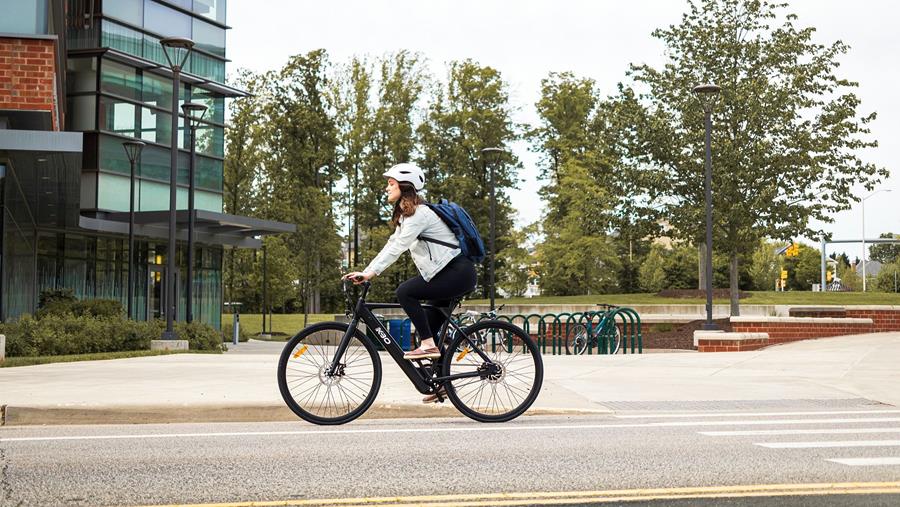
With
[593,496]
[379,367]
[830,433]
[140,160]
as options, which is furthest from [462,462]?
[140,160]

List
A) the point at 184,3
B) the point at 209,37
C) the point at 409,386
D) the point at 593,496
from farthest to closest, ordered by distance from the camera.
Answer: the point at 209,37 < the point at 184,3 < the point at 409,386 < the point at 593,496

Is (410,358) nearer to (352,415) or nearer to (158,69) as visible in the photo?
(352,415)

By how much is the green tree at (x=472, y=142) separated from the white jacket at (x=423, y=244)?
4998 centimetres

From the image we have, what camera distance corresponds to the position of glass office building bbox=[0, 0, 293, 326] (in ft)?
116

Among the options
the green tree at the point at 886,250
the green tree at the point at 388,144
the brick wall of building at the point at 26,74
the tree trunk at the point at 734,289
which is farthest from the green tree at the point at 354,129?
the green tree at the point at 886,250

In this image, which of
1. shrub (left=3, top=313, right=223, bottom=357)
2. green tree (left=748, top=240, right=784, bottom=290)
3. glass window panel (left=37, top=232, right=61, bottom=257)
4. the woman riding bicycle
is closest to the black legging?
the woman riding bicycle

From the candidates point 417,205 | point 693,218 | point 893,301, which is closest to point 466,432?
point 417,205

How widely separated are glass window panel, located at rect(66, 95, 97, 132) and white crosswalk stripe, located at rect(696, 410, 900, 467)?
105 ft

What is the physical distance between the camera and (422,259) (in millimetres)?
8094

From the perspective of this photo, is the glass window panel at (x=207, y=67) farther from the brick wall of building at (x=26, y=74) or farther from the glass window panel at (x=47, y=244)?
the brick wall of building at (x=26, y=74)

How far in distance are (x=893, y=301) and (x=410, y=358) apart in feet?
108

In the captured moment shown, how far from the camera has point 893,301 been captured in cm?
3675

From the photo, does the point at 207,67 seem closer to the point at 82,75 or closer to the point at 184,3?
the point at 184,3

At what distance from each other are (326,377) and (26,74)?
10997 millimetres
